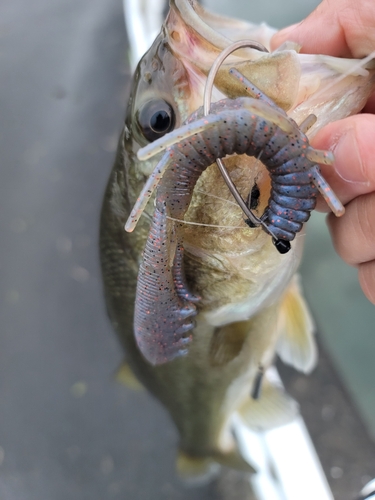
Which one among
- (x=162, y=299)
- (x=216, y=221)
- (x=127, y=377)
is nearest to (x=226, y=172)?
(x=216, y=221)

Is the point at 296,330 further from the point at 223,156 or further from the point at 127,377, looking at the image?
the point at 223,156

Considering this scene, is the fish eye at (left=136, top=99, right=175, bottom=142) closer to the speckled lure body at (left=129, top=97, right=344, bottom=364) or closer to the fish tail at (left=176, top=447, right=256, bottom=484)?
the speckled lure body at (left=129, top=97, right=344, bottom=364)

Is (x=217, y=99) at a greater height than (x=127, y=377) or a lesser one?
greater

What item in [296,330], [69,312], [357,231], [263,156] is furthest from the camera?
[69,312]

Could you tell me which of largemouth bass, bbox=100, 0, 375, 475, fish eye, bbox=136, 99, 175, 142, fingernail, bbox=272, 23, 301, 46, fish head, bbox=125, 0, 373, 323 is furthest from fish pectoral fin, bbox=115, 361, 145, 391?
fingernail, bbox=272, 23, 301, 46

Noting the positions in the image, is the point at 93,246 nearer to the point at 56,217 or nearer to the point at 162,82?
the point at 56,217

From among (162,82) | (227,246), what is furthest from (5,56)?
(227,246)

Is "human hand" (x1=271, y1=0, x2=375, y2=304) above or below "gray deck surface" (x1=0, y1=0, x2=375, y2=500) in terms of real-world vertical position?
above
